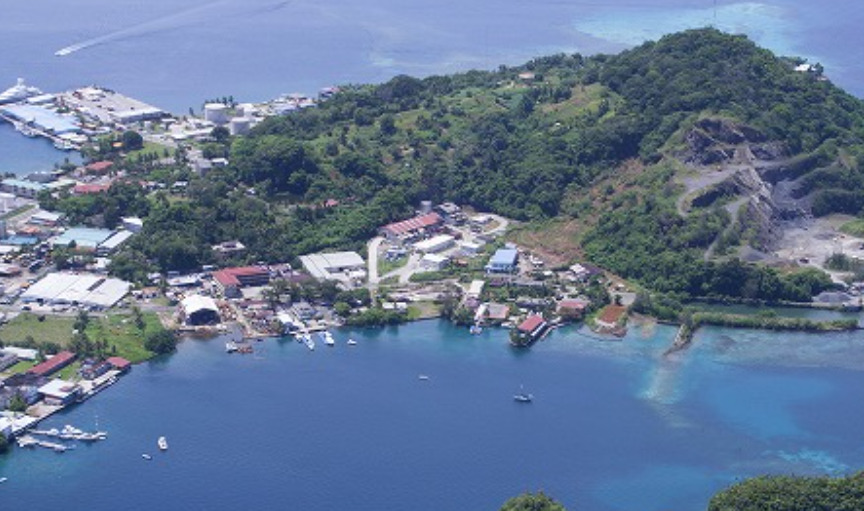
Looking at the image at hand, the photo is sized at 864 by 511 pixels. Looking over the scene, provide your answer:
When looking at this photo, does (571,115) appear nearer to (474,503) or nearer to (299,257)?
(299,257)

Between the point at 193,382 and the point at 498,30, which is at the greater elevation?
the point at 498,30

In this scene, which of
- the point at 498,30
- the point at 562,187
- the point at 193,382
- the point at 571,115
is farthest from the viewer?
the point at 498,30

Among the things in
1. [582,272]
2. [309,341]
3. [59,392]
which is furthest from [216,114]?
[59,392]

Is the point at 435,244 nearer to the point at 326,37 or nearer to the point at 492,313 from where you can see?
the point at 492,313

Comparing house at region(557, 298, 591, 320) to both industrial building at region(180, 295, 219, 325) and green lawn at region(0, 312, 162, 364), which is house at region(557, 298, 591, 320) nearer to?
industrial building at region(180, 295, 219, 325)

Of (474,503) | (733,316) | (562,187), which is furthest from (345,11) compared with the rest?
(474,503)

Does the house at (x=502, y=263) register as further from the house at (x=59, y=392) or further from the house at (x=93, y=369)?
the house at (x=59, y=392)

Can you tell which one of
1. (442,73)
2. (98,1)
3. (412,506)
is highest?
(98,1)
